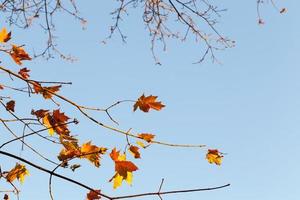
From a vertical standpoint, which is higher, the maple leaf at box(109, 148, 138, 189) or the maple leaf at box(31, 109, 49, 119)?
the maple leaf at box(31, 109, 49, 119)

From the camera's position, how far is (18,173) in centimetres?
223

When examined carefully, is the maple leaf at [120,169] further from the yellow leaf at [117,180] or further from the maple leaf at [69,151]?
the maple leaf at [69,151]

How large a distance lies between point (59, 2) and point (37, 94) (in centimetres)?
325

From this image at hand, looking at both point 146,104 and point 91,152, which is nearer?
point 91,152

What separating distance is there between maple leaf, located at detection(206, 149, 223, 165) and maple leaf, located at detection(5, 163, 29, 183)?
0.89 m

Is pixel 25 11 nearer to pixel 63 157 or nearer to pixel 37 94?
pixel 37 94

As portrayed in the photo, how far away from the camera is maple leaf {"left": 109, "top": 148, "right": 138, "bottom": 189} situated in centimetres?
170

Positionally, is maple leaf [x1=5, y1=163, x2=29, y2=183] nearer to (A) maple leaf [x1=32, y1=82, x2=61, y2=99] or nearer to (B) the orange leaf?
(A) maple leaf [x1=32, y1=82, x2=61, y2=99]

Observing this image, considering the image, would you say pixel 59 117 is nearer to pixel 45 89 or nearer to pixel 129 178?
pixel 45 89

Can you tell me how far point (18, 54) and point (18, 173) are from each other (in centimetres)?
58

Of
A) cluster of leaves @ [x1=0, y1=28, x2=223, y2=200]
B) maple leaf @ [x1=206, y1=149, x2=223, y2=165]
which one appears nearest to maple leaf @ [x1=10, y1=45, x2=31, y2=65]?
cluster of leaves @ [x1=0, y1=28, x2=223, y2=200]

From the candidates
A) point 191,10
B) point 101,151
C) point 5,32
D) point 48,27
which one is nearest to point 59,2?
point 48,27

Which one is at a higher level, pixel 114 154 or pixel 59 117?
pixel 59 117

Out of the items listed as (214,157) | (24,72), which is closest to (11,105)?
(24,72)
